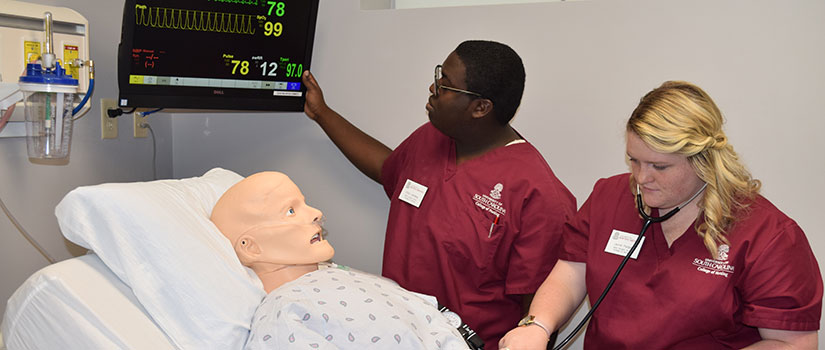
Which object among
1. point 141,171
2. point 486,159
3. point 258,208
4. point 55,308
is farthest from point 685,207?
point 141,171

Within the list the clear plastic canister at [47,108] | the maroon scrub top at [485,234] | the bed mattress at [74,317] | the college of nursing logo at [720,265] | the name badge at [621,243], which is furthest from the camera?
the maroon scrub top at [485,234]

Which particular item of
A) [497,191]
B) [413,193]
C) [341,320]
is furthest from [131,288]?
[497,191]

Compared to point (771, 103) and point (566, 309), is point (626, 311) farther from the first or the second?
point (771, 103)

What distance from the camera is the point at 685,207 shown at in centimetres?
144

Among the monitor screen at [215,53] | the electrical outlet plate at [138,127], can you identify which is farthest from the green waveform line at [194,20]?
the electrical outlet plate at [138,127]

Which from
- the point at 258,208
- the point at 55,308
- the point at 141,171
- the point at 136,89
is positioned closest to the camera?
the point at 55,308

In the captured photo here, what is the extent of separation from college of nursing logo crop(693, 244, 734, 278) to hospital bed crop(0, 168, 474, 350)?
549 millimetres

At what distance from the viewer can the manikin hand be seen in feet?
7.51

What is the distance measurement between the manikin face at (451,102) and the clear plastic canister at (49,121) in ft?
3.21

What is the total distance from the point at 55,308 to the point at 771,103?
185 centimetres

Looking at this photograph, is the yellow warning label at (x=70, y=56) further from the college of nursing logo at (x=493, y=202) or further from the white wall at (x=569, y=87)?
the college of nursing logo at (x=493, y=202)

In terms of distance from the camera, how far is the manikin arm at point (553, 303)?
4.66 ft

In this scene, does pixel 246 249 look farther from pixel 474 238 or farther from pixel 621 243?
pixel 621 243

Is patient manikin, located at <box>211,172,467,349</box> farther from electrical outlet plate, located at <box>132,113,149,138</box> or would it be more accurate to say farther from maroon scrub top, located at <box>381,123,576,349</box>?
electrical outlet plate, located at <box>132,113,149,138</box>
